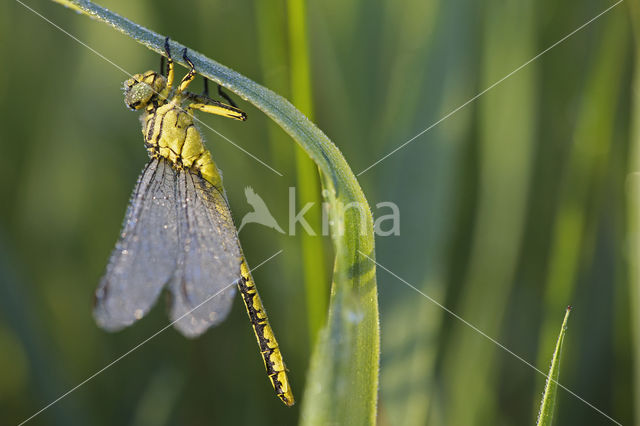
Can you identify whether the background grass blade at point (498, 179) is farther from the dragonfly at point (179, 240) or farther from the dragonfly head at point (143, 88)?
the dragonfly head at point (143, 88)

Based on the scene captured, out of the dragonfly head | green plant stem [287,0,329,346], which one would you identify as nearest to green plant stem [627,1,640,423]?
green plant stem [287,0,329,346]

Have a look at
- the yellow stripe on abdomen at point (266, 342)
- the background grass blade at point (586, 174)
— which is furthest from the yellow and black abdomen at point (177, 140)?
the background grass blade at point (586, 174)

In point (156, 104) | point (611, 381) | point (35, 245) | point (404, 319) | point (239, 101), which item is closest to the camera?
point (404, 319)

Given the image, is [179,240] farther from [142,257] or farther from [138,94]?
[138,94]

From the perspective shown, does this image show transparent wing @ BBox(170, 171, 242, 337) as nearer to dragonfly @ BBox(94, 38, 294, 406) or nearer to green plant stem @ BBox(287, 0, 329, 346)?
dragonfly @ BBox(94, 38, 294, 406)

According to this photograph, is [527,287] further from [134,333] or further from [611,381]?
[134,333]

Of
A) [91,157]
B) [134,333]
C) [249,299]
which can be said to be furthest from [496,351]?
[91,157]
